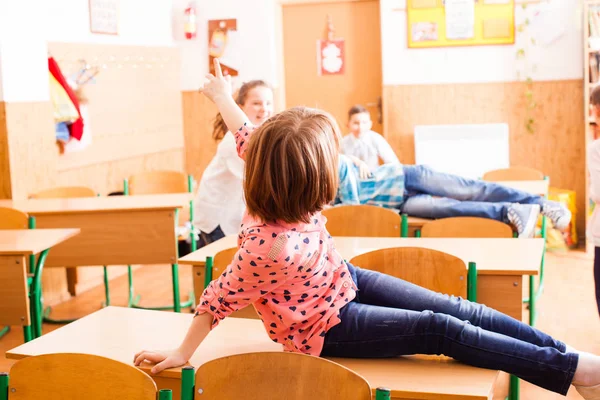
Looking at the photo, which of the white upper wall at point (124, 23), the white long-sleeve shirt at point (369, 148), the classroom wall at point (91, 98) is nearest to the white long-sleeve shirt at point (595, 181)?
the white long-sleeve shirt at point (369, 148)

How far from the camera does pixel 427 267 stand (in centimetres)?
231

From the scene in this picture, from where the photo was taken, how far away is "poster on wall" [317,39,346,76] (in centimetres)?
672

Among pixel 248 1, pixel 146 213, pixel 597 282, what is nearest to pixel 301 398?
pixel 597 282

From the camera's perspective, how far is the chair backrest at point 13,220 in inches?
140

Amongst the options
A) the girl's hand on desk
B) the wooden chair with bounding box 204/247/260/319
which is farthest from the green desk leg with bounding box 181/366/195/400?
the wooden chair with bounding box 204/247/260/319

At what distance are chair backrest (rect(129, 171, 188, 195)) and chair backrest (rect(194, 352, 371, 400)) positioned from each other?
11.1 ft

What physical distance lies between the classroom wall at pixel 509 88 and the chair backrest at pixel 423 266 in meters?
4.17

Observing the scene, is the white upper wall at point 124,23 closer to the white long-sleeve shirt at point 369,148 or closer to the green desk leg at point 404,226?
the white long-sleeve shirt at point 369,148

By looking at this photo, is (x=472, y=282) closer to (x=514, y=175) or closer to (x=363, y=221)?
(x=363, y=221)

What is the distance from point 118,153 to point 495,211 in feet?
9.70

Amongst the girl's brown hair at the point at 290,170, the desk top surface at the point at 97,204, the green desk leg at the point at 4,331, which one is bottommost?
the green desk leg at the point at 4,331

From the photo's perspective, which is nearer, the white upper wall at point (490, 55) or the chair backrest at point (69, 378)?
the chair backrest at point (69, 378)

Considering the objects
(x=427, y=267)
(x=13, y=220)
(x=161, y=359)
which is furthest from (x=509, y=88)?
(x=161, y=359)

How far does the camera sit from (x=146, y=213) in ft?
13.1
